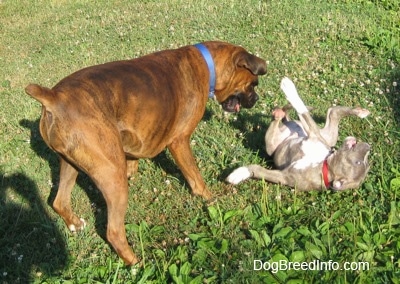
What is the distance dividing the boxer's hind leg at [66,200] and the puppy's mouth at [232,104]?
1723 mm

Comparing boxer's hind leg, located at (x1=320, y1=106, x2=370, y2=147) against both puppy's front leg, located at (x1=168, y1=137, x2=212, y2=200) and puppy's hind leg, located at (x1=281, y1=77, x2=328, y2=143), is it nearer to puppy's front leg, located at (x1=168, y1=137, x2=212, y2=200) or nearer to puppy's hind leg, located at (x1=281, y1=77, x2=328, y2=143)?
puppy's hind leg, located at (x1=281, y1=77, x2=328, y2=143)

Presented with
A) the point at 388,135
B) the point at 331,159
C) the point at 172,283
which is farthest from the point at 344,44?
the point at 172,283

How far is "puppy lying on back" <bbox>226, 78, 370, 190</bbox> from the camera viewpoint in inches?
181

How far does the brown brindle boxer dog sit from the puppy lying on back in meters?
0.51

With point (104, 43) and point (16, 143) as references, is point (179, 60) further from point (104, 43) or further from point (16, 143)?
point (104, 43)

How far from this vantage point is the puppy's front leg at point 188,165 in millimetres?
5055

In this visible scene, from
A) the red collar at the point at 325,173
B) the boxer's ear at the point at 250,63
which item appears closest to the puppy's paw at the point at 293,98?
the boxer's ear at the point at 250,63

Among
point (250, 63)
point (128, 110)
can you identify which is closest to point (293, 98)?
point (250, 63)

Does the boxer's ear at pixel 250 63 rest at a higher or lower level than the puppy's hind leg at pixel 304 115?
higher

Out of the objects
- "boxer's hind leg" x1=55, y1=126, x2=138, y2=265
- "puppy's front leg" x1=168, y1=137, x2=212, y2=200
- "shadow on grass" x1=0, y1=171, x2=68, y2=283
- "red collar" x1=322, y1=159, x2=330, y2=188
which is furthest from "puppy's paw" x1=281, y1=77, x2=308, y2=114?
"shadow on grass" x1=0, y1=171, x2=68, y2=283

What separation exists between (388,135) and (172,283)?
9.16 ft

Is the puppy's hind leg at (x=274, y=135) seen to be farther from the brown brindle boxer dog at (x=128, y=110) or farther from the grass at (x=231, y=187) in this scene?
the brown brindle boxer dog at (x=128, y=110)

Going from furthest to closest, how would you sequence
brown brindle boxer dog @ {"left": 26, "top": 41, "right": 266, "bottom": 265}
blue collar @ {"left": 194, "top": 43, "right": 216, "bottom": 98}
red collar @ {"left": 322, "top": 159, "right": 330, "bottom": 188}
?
blue collar @ {"left": 194, "top": 43, "right": 216, "bottom": 98}
red collar @ {"left": 322, "top": 159, "right": 330, "bottom": 188}
brown brindle boxer dog @ {"left": 26, "top": 41, "right": 266, "bottom": 265}

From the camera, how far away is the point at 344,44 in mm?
7695
